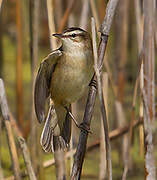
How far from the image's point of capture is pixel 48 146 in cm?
162

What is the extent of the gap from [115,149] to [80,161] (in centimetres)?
143

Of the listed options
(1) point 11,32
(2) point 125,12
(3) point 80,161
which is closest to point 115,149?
(2) point 125,12

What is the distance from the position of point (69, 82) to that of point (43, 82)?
0.10m

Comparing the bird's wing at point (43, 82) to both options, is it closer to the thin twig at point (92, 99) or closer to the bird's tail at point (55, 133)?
the bird's tail at point (55, 133)

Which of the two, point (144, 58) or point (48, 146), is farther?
point (48, 146)

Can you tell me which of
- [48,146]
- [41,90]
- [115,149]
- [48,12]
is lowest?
[115,149]

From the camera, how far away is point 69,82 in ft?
5.35

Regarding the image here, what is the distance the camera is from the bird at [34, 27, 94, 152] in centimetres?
157

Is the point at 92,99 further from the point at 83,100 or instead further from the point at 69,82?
the point at 83,100

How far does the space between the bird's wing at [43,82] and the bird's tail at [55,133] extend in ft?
0.34

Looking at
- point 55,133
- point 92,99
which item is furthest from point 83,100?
point 92,99

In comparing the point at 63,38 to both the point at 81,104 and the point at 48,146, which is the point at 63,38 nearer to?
the point at 48,146

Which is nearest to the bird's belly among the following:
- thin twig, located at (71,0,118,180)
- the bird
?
the bird

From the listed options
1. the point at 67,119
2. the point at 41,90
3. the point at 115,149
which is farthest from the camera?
the point at 115,149
